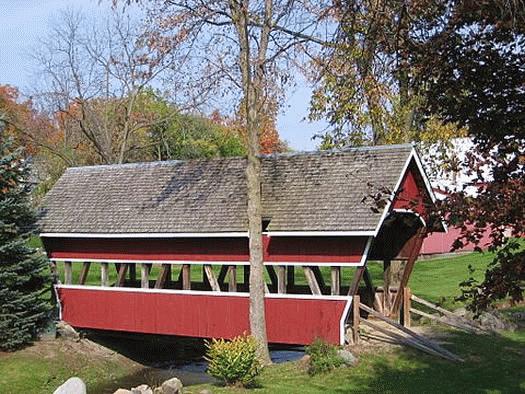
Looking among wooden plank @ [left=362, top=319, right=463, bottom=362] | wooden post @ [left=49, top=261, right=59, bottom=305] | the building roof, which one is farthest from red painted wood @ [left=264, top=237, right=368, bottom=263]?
wooden post @ [left=49, top=261, right=59, bottom=305]

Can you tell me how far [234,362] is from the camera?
13.4 meters

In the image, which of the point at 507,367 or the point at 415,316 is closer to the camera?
the point at 507,367

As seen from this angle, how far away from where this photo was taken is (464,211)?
6.81 metres

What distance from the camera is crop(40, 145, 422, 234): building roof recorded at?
17234 millimetres

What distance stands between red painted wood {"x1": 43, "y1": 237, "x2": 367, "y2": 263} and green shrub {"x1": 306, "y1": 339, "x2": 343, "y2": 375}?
84.5 inches

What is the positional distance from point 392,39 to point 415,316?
1362 cm

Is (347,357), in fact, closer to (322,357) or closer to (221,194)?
(322,357)

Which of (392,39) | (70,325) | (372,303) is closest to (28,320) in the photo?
(70,325)

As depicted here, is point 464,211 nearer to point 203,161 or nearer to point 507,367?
point 507,367

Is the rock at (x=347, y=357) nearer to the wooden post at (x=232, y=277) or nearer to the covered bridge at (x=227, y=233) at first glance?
the covered bridge at (x=227, y=233)

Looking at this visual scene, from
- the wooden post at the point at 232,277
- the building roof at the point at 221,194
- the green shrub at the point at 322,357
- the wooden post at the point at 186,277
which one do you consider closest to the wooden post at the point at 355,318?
the green shrub at the point at 322,357

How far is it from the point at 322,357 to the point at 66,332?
9.08m

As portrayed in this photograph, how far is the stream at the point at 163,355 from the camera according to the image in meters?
20.3

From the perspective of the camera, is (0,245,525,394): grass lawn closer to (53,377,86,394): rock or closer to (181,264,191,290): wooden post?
(53,377,86,394): rock
